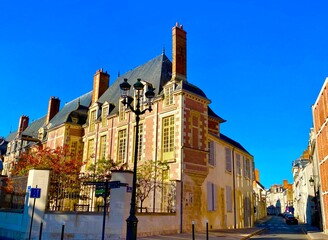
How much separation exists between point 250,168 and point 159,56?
15.1 meters

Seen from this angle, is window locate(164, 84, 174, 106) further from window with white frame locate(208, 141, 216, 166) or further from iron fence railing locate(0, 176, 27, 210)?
iron fence railing locate(0, 176, 27, 210)

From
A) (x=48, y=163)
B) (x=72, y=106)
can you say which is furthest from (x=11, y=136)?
(x=48, y=163)

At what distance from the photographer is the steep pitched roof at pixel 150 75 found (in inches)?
873

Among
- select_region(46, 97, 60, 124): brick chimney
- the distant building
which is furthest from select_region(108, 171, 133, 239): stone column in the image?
the distant building

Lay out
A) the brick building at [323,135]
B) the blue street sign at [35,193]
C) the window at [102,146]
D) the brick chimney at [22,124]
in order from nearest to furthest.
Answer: the blue street sign at [35,193] < the brick building at [323,135] < the window at [102,146] < the brick chimney at [22,124]

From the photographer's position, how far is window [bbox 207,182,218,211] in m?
20.4

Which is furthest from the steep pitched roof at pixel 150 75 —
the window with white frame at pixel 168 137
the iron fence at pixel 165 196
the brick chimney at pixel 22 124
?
the brick chimney at pixel 22 124

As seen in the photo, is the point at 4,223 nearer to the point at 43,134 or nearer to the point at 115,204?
the point at 115,204

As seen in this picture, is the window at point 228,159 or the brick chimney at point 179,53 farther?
the window at point 228,159

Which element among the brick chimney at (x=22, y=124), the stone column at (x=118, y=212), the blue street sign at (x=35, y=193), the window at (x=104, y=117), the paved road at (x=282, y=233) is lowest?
the paved road at (x=282, y=233)

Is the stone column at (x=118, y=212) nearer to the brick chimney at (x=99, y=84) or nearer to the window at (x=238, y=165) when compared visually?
the window at (x=238, y=165)

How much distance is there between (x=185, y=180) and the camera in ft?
58.5

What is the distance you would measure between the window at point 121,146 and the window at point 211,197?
607 cm

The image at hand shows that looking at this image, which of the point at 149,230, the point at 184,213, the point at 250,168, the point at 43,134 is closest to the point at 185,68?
the point at 184,213
